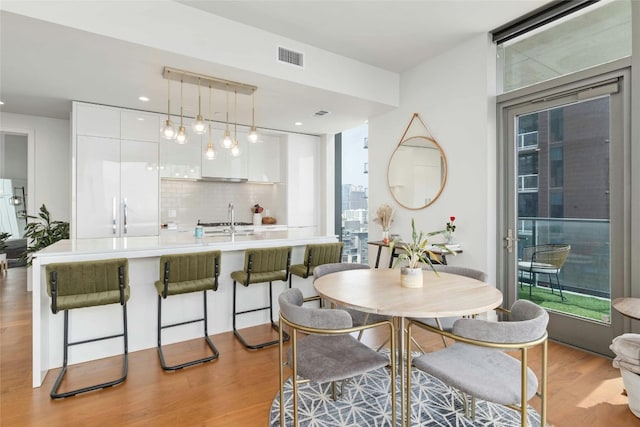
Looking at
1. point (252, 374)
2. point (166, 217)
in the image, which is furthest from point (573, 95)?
point (166, 217)

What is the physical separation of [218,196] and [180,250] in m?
3.51

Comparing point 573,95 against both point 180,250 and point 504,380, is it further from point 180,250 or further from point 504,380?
point 180,250

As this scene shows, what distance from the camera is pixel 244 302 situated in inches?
137

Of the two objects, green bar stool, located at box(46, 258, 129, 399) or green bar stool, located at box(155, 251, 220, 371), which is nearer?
green bar stool, located at box(46, 258, 129, 399)

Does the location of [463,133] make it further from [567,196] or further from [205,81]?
[205,81]

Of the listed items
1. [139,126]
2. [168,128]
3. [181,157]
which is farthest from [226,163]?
[168,128]

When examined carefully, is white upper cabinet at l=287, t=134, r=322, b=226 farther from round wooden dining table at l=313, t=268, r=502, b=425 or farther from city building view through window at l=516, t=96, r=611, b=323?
round wooden dining table at l=313, t=268, r=502, b=425

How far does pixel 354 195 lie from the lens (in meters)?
6.21

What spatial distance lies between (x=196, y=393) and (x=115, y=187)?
141 inches

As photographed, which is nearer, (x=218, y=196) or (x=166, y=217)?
(x=166, y=217)

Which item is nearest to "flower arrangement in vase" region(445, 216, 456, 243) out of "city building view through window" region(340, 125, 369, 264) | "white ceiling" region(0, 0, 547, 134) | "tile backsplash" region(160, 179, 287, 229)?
"white ceiling" region(0, 0, 547, 134)

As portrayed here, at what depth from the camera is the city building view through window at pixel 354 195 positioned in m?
5.95

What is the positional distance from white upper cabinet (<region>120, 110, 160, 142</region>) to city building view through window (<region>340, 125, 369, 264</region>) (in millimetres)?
3357

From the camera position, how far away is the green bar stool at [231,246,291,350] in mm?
3025
